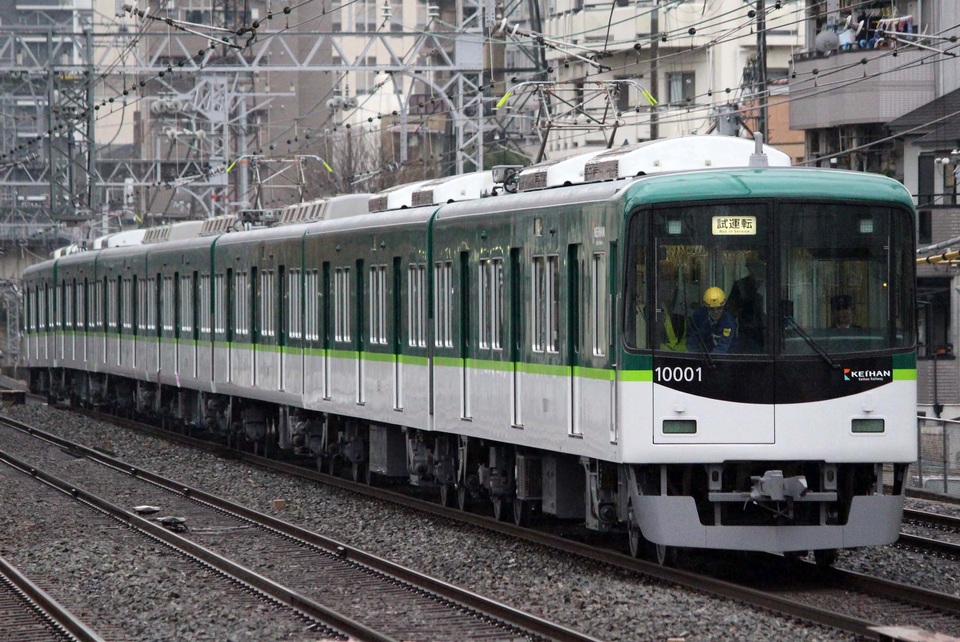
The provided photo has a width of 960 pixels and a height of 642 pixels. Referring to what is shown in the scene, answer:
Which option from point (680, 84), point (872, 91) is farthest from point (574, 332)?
point (680, 84)

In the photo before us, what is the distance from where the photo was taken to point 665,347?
12.2 m

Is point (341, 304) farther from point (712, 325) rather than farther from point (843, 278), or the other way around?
point (843, 278)

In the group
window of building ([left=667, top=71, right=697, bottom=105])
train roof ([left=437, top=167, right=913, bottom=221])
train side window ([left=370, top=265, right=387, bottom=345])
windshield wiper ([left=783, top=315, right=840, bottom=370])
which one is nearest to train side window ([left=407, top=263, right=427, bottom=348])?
train side window ([left=370, top=265, right=387, bottom=345])

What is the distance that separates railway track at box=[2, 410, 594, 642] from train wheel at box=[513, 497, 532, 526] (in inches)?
66.8

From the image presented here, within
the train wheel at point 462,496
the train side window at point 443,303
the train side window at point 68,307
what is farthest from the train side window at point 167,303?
the train side window at point 443,303

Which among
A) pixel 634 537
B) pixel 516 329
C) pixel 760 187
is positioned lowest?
pixel 634 537

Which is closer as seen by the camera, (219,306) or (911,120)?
(219,306)

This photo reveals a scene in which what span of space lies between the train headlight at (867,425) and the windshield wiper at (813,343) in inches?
15.0

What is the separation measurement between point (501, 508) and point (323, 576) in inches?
115

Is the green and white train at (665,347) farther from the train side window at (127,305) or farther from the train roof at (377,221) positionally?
the train side window at (127,305)

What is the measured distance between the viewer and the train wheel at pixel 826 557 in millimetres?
12719

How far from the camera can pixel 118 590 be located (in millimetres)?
12852

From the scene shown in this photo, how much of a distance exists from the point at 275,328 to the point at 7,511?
5355 mm

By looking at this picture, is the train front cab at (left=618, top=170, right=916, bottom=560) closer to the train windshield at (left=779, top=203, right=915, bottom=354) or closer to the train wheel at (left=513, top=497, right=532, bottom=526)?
the train windshield at (left=779, top=203, right=915, bottom=354)
